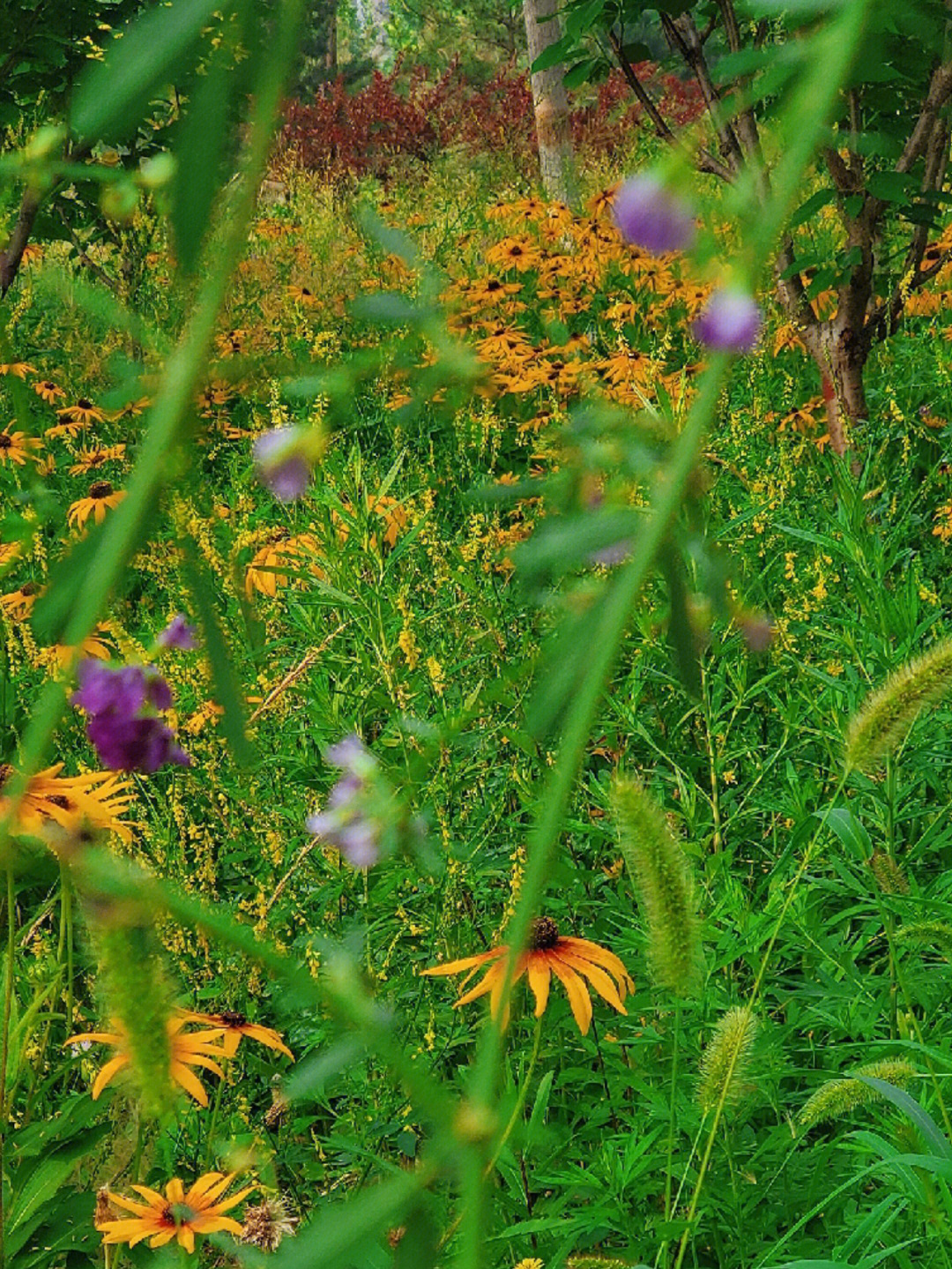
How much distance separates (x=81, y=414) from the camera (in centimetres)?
297

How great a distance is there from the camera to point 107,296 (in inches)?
11.4

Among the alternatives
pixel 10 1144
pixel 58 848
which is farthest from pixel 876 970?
pixel 58 848

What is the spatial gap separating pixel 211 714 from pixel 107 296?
103 centimetres

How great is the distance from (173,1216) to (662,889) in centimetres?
54

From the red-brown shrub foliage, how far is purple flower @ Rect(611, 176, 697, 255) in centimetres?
539

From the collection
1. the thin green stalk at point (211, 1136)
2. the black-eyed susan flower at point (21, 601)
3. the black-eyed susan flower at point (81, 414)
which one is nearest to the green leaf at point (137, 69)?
the thin green stalk at point (211, 1136)

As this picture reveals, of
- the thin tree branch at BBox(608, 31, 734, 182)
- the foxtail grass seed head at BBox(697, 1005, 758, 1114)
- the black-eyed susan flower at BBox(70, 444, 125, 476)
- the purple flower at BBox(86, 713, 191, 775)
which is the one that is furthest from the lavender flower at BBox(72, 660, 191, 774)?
the black-eyed susan flower at BBox(70, 444, 125, 476)

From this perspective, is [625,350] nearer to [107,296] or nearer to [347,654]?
[347,654]

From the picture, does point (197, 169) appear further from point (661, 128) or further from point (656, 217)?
point (661, 128)

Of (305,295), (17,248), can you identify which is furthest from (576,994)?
(305,295)

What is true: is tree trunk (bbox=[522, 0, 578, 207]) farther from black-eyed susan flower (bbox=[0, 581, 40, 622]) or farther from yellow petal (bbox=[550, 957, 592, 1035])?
yellow petal (bbox=[550, 957, 592, 1035])

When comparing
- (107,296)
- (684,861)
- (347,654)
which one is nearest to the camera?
(107,296)

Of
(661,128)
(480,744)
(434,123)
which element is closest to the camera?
(480,744)

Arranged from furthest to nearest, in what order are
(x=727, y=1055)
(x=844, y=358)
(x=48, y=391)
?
(x=48, y=391) → (x=844, y=358) → (x=727, y=1055)
